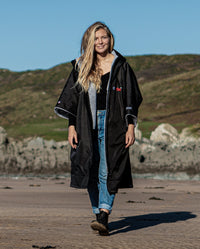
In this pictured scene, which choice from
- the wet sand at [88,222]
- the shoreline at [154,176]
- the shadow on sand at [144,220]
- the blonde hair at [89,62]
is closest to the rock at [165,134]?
the shoreline at [154,176]

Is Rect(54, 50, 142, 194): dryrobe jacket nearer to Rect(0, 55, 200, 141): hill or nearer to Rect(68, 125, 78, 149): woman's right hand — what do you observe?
Rect(68, 125, 78, 149): woman's right hand

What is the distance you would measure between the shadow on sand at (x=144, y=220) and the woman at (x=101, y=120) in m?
0.32

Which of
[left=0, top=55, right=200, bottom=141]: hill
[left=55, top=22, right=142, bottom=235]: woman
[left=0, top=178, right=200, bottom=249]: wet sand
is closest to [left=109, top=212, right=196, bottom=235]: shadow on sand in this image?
[left=0, top=178, right=200, bottom=249]: wet sand

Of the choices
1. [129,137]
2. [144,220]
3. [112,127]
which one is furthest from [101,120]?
[144,220]

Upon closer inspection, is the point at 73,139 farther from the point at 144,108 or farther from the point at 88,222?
the point at 144,108

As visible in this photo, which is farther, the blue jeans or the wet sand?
the blue jeans

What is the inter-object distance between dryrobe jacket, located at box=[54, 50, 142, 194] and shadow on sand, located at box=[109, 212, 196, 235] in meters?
0.51

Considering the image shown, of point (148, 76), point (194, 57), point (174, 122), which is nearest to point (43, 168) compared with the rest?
point (174, 122)

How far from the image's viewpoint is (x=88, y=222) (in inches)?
229

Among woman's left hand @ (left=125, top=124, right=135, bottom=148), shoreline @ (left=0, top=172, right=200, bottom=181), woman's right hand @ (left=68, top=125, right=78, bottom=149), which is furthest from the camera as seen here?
shoreline @ (left=0, top=172, right=200, bottom=181)

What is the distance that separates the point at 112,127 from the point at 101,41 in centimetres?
78

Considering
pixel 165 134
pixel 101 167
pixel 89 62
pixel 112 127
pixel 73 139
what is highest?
pixel 89 62

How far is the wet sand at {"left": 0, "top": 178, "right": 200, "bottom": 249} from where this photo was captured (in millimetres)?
4477

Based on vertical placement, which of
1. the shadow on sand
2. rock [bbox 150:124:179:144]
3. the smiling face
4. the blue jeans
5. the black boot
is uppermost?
the smiling face
